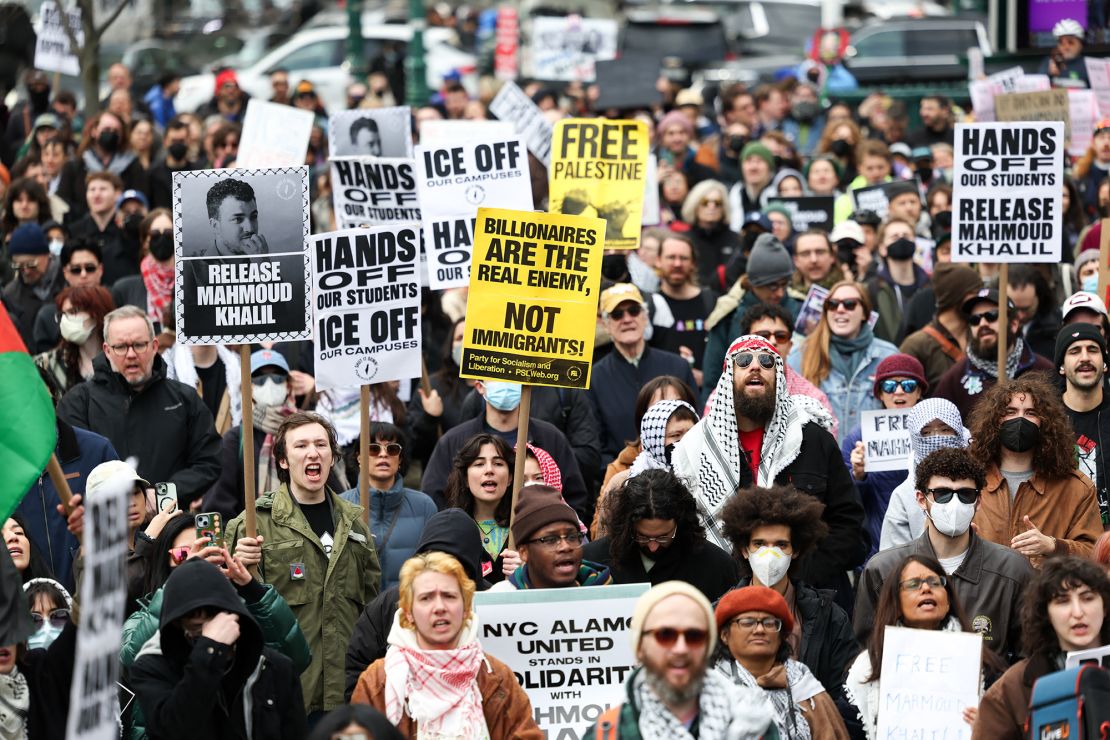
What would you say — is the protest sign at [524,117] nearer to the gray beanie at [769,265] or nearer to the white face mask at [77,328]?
the gray beanie at [769,265]

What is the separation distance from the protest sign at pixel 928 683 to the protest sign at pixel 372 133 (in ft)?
25.2

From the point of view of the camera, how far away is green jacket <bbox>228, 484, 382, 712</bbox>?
28.4ft

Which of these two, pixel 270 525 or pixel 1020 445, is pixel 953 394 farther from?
pixel 270 525

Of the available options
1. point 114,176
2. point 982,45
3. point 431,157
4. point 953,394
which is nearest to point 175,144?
point 114,176

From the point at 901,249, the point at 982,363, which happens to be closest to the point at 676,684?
the point at 982,363

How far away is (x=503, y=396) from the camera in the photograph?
10516 mm

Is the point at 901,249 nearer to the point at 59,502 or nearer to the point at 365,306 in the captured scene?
the point at 365,306

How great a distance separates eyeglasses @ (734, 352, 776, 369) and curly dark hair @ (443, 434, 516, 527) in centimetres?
116

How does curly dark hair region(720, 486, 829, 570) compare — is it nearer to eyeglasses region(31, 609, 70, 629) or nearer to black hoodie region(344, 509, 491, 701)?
black hoodie region(344, 509, 491, 701)

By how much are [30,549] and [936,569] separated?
12.1ft

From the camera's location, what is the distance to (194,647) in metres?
6.93

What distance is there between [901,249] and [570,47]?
519 inches

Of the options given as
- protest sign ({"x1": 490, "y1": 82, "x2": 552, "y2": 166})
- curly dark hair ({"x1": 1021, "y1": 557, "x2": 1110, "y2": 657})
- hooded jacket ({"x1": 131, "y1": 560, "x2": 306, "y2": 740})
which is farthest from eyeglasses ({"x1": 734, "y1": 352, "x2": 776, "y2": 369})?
protest sign ({"x1": 490, "y1": 82, "x2": 552, "y2": 166})

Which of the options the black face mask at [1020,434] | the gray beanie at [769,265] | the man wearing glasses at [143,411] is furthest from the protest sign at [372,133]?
the black face mask at [1020,434]
